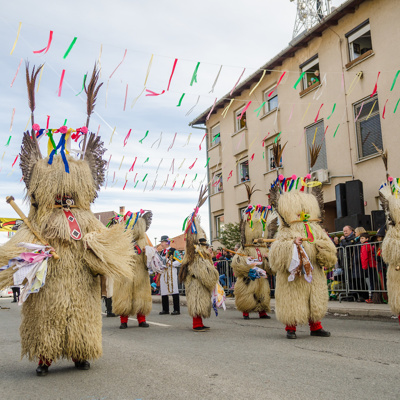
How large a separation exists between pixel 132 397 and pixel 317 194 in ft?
14.8

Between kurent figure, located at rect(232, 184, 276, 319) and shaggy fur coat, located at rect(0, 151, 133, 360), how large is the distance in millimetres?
4715

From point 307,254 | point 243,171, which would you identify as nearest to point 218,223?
point 243,171

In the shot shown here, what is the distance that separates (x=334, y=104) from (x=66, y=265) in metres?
13.4

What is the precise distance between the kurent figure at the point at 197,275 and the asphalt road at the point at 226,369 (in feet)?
1.73

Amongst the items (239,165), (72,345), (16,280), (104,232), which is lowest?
(72,345)

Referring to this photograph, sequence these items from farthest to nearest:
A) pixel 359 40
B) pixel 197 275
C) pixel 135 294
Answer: pixel 359 40
pixel 135 294
pixel 197 275

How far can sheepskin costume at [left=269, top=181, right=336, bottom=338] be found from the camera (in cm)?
664

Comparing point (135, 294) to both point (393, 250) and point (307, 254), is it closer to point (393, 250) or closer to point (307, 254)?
point (307, 254)

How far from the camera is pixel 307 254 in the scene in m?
6.79

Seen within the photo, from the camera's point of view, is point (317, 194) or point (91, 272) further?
point (317, 194)

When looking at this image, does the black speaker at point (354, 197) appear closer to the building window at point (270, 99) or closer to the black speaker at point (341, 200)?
the black speaker at point (341, 200)

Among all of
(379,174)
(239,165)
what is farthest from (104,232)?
(239,165)

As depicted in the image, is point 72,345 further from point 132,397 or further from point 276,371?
point 276,371

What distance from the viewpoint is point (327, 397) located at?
369cm
